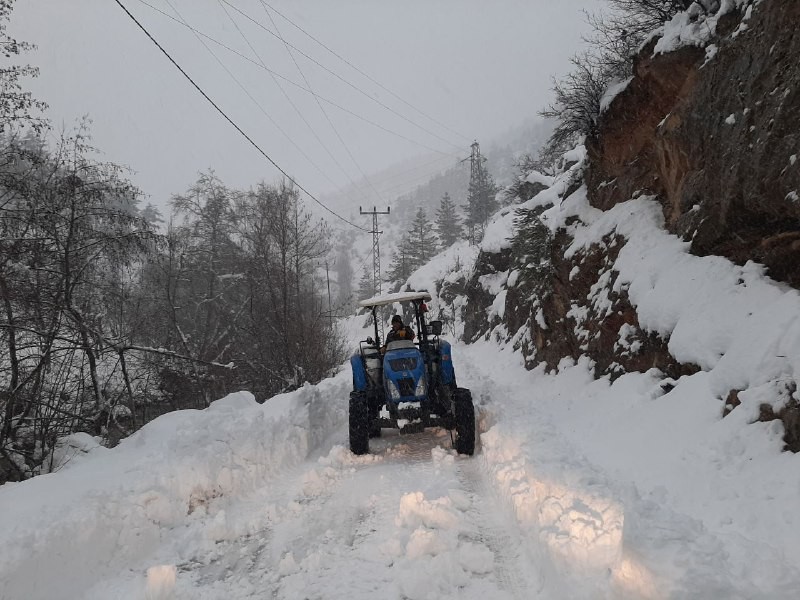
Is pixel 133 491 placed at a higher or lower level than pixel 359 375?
lower

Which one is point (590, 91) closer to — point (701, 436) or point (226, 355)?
point (701, 436)

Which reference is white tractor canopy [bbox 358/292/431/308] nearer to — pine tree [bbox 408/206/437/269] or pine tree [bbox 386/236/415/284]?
pine tree [bbox 386/236/415/284]

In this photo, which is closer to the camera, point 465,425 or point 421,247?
point 465,425

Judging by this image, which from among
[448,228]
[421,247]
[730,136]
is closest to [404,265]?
[421,247]

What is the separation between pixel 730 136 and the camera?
232 inches

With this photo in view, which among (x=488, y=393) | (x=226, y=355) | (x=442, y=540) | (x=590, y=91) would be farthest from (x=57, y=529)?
(x=226, y=355)

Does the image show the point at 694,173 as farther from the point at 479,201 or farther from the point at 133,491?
the point at 479,201

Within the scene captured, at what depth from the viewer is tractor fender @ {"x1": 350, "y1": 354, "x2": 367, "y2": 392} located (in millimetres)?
7180

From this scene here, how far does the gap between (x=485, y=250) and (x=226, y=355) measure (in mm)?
15265

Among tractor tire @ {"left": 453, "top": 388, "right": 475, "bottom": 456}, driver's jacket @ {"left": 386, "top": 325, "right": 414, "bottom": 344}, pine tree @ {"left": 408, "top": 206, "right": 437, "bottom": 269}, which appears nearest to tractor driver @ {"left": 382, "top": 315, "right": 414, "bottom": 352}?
driver's jacket @ {"left": 386, "top": 325, "right": 414, "bottom": 344}

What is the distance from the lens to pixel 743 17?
6156 millimetres

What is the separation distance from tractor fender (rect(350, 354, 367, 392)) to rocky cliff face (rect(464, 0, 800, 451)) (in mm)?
3858

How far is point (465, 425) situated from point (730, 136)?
16.0 ft

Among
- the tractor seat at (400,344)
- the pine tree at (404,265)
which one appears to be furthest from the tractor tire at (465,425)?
the pine tree at (404,265)
